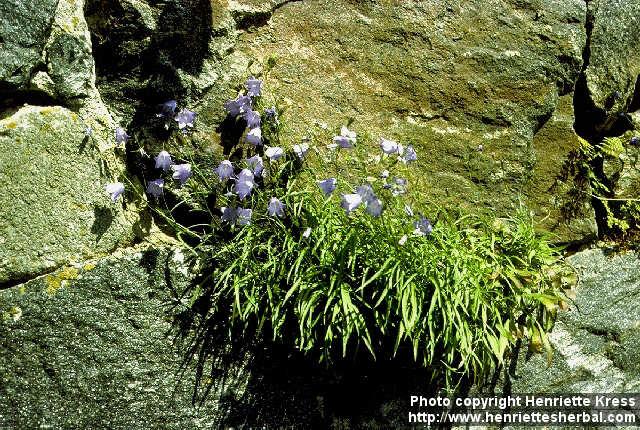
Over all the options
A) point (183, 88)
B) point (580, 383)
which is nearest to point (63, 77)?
point (183, 88)

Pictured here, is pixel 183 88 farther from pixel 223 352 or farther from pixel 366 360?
pixel 366 360

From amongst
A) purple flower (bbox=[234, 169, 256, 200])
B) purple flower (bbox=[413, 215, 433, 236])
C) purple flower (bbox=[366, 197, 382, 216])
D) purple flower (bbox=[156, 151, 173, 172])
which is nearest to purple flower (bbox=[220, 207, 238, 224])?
purple flower (bbox=[234, 169, 256, 200])

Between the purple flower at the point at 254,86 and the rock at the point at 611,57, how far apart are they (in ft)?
6.55

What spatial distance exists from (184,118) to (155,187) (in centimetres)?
37

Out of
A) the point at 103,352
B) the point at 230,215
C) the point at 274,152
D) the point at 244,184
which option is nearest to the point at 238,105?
the point at 274,152

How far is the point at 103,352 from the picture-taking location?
10.2ft

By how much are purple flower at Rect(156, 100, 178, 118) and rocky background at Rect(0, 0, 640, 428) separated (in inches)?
3.4

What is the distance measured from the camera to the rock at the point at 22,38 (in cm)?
288

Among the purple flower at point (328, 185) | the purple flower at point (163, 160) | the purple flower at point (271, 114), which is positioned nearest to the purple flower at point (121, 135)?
the purple flower at point (163, 160)

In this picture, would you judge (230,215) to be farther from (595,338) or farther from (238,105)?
(595,338)

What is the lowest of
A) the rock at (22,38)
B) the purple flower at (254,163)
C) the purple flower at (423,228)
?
the purple flower at (423,228)

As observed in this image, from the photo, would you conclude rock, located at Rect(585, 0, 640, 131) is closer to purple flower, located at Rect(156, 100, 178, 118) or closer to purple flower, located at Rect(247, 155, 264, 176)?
purple flower, located at Rect(247, 155, 264, 176)

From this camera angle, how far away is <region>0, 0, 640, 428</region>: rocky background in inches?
118

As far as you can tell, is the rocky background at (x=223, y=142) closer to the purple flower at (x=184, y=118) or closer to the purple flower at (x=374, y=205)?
the purple flower at (x=184, y=118)
